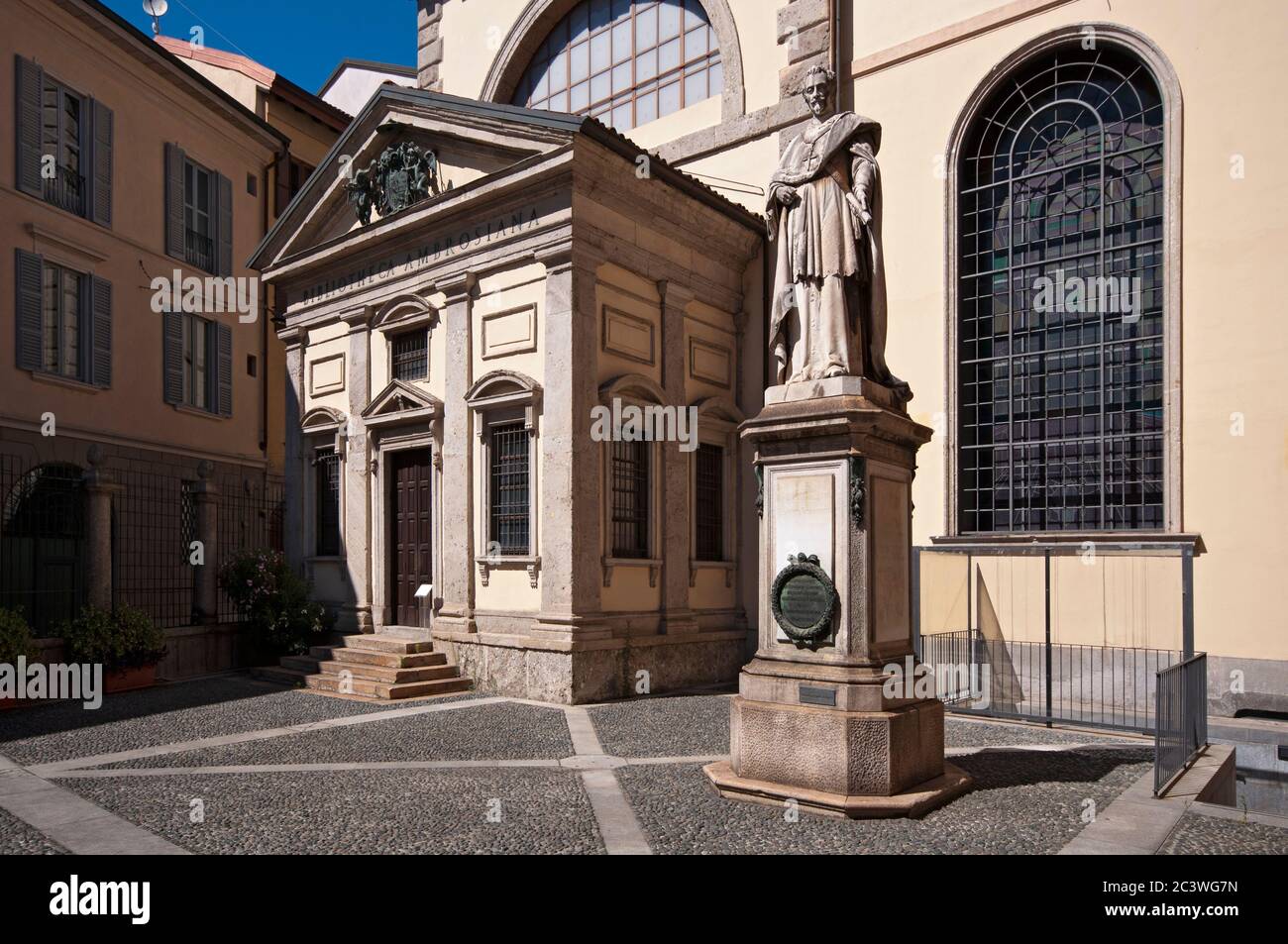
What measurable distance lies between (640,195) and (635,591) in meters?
5.08

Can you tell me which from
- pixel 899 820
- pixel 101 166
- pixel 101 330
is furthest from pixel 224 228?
pixel 899 820

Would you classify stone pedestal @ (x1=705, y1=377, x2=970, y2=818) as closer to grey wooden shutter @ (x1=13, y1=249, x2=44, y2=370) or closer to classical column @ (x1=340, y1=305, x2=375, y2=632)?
classical column @ (x1=340, y1=305, x2=375, y2=632)

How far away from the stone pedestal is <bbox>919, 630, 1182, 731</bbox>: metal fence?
433 cm

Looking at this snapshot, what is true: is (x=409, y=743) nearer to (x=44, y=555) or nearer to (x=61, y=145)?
(x=44, y=555)

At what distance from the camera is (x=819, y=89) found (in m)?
7.17

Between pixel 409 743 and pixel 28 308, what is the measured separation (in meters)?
12.0

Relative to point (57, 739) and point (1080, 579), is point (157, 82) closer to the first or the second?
point (57, 739)

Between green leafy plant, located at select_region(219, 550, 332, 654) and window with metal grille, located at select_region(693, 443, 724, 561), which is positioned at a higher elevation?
window with metal grille, located at select_region(693, 443, 724, 561)

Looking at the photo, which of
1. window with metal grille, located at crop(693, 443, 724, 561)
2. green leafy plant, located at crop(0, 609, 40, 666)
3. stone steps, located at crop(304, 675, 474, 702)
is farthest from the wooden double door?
green leafy plant, located at crop(0, 609, 40, 666)

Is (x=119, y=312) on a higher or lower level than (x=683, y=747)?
higher

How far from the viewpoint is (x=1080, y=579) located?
11.8 m

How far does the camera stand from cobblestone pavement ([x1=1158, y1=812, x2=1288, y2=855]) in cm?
552

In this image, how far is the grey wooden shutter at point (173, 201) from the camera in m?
19.8

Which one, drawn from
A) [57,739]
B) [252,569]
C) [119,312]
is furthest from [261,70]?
[57,739]
